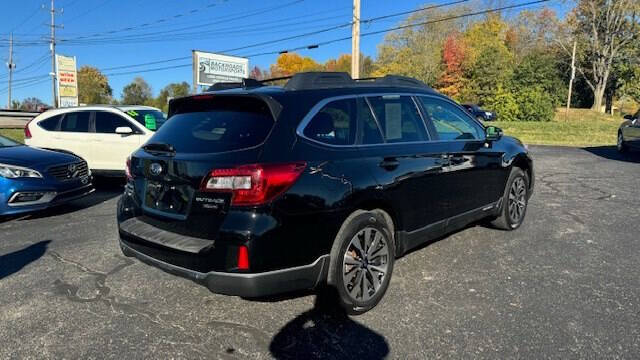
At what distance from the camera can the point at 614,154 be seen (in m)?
14.4

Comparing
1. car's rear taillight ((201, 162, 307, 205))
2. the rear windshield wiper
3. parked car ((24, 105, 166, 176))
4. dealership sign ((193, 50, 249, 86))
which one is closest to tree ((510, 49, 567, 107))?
dealership sign ((193, 50, 249, 86))

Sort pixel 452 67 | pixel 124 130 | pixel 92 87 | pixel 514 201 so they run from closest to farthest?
pixel 514 201 < pixel 124 130 < pixel 452 67 < pixel 92 87

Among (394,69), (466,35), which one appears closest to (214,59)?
(394,69)

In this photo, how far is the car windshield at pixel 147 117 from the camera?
8625 millimetres

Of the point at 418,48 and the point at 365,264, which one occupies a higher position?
the point at 418,48

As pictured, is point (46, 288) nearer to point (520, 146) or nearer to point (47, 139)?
point (520, 146)

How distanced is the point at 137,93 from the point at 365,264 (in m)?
102

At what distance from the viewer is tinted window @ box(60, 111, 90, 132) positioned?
888cm

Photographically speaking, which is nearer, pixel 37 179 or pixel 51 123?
pixel 37 179

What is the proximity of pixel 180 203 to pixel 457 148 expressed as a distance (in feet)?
8.97

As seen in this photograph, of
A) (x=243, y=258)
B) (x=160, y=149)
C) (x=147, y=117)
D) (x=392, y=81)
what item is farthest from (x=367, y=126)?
(x=147, y=117)

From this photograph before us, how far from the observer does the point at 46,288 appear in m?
3.82

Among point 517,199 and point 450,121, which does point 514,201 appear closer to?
point 517,199

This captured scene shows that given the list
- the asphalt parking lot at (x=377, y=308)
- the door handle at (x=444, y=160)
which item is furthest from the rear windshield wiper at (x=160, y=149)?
the door handle at (x=444, y=160)
